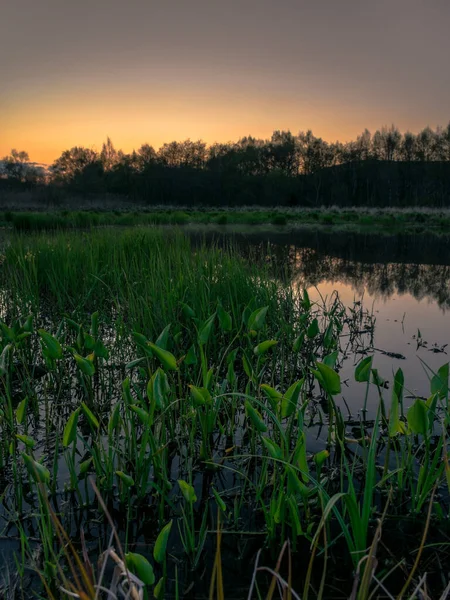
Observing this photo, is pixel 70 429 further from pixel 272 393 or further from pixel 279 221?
pixel 279 221

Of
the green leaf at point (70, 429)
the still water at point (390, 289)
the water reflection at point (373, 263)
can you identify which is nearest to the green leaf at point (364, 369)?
the still water at point (390, 289)

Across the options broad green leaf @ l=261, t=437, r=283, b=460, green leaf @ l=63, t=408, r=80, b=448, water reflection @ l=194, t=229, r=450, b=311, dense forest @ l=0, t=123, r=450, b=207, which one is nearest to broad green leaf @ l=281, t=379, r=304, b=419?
broad green leaf @ l=261, t=437, r=283, b=460

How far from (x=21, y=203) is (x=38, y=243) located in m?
26.3

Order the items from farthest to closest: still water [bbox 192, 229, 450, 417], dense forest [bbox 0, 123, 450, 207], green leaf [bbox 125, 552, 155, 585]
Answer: dense forest [bbox 0, 123, 450, 207] < still water [bbox 192, 229, 450, 417] < green leaf [bbox 125, 552, 155, 585]

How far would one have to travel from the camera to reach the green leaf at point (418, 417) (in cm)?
181

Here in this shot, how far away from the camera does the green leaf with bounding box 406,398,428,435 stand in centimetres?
181

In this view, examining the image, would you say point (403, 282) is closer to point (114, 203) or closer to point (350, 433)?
point (350, 433)

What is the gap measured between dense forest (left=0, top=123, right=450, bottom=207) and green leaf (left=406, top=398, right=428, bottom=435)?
4968 cm

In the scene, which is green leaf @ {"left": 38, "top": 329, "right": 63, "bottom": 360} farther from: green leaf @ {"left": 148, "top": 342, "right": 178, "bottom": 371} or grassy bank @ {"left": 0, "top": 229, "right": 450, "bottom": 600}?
green leaf @ {"left": 148, "top": 342, "right": 178, "bottom": 371}

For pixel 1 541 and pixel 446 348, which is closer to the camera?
pixel 1 541

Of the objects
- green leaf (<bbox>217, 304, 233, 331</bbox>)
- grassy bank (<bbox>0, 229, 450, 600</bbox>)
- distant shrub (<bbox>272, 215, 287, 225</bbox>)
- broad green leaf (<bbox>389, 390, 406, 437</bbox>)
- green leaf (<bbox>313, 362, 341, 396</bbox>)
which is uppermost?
distant shrub (<bbox>272, 215, 287, 225</bbox>)

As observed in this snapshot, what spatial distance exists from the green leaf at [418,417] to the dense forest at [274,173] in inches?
1956

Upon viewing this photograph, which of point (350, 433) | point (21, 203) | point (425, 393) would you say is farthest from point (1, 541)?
point (21, 203)

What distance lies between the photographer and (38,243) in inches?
303
